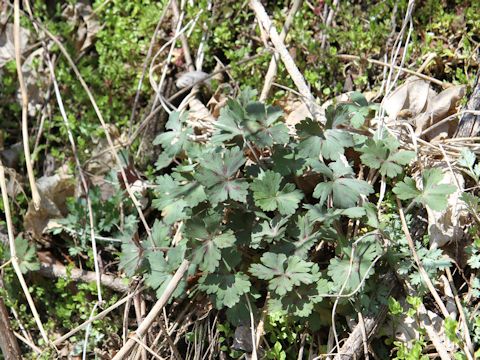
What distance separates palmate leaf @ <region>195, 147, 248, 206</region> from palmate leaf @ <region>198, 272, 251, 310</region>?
0.98 ft

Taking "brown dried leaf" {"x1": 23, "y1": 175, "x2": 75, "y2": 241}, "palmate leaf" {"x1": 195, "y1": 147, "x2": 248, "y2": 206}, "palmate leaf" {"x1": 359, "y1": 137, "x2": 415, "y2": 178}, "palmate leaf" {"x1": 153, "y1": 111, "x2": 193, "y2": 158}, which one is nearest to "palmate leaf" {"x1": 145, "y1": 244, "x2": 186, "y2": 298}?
"palmate leaf" {"x1": 195, "y1": 147, "x2": 248, "y2": 206}

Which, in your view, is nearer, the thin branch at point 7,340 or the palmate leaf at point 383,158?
the palmate leaf at point 383,158

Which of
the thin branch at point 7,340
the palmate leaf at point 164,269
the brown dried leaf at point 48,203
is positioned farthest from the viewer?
the brown dried leaf at point 48,203

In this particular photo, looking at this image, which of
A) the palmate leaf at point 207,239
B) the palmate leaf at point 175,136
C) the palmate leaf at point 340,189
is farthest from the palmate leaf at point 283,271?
the palmate leaf at point 175,136

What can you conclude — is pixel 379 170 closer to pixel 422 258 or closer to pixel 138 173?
pixel 422 258

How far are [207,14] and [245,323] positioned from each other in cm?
176

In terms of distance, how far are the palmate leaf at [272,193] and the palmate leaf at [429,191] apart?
40 centimetres

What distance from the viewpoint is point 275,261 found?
244 centimetres

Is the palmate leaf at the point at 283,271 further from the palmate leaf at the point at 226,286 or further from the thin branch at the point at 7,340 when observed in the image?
the thin branch at the point at 7,340

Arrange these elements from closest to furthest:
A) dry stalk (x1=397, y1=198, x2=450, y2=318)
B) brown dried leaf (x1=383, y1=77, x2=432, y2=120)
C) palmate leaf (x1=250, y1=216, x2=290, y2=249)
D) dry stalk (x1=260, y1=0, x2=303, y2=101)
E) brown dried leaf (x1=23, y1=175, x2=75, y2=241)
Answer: dry stalk (x1=397, y1=198, x2=450, y2=318) → palmate leaf (x1=250, y1=216, x2=290, y2=249) → brown dried leaf (x1=383, y1=77, x2=432, y2=120) → dry stalk (x1=260, y1=0, x2=303, y2=101) → brown dried leaf (x1=23, y1=175, x2=75, y2=241)

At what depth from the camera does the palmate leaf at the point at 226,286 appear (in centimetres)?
245

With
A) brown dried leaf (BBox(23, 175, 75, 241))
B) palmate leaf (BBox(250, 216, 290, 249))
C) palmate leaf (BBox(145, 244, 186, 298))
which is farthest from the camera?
brown dried leaf (BBox(23, 175, 75, 241))

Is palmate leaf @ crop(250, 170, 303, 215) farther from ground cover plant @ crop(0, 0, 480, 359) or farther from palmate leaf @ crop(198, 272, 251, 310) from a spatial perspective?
palmate leaf @ crop(198, 272, 251, 310)

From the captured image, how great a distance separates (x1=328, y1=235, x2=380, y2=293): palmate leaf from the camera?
93.6 inches
